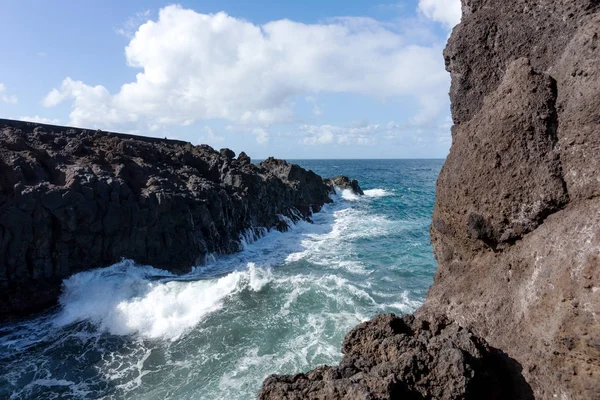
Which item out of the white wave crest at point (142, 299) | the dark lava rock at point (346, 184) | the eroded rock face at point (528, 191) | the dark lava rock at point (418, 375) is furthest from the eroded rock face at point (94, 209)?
the dark lava rock at point (346, 184)

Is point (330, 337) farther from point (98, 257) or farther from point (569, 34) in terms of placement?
point (98, 257)

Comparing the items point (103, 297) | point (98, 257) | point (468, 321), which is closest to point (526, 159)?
point (468, 321)

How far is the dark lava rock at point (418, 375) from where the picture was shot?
3977 mm

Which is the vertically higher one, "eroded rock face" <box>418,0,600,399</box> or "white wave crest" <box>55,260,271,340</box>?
"eroded rock face" <box>418,0,600,399</box>

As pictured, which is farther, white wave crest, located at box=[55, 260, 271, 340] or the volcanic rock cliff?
white wave crest, located at box=[55, 260, 271, 340]

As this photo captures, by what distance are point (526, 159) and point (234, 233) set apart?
786 inches

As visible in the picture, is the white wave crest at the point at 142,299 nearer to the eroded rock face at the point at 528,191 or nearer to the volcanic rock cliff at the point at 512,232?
the volcanic rock cliff at the point at 512,232

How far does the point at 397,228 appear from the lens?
28672mm

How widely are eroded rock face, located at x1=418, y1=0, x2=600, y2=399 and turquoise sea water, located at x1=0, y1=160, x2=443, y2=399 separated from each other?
20.9 feet

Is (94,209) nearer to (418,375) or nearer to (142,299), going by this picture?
(142,299)

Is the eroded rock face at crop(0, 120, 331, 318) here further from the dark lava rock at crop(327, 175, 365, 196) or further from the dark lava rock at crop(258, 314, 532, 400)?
the dark lava rock at crop(327, 175, 365, 196)

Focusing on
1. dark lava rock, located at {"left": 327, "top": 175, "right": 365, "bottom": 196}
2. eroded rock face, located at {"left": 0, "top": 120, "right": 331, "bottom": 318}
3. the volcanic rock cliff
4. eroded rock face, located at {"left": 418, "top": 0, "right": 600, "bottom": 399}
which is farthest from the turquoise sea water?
dark lava rock, located at {"left": 327, "top": 175, "right": 365, "bottom": 196}

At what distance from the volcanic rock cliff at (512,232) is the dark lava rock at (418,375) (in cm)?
1

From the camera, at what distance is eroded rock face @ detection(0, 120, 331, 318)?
578 inches
